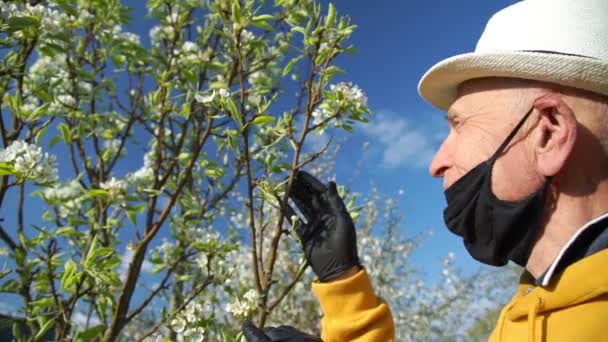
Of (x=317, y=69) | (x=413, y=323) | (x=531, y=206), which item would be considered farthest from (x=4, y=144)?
(x=413, y=323)

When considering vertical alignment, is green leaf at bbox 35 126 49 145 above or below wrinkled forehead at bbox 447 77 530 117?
above

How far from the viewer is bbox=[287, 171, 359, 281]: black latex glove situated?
1.71 meters

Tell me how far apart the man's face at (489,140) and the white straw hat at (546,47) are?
0.05 metres

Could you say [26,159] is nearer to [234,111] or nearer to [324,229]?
[234,111]

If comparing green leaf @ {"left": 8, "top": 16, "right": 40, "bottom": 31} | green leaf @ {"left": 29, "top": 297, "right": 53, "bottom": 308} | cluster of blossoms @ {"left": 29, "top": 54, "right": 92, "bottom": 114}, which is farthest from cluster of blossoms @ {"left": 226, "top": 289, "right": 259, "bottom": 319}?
cluster of blossoms @ {"left": 29, "top": 54, "right": 92, "bottom": 114}

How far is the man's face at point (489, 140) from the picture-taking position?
133 centimetres

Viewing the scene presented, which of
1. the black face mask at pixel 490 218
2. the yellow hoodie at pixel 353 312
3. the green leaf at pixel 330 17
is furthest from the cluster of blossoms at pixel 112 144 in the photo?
the black face mask at pixel 490 218

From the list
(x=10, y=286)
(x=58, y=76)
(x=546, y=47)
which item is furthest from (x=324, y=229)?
(x=58, y=76)

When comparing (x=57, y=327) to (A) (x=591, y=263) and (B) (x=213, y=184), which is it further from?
(A) (x=591, y=263)

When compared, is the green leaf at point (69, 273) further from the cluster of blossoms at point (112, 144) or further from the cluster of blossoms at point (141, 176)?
the cluster of blossoms at point (112, 144)

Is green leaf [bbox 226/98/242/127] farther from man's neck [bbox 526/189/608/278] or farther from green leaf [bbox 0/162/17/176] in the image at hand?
man's neck [bbox 526/189/608/278]

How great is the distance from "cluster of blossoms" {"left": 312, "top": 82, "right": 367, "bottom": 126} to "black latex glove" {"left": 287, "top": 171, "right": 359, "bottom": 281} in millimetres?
424

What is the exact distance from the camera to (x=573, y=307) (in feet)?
3.81

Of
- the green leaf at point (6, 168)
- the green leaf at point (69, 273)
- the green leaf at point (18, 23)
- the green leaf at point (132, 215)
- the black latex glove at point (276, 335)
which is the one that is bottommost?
the black latex glove at point (276, 335)
